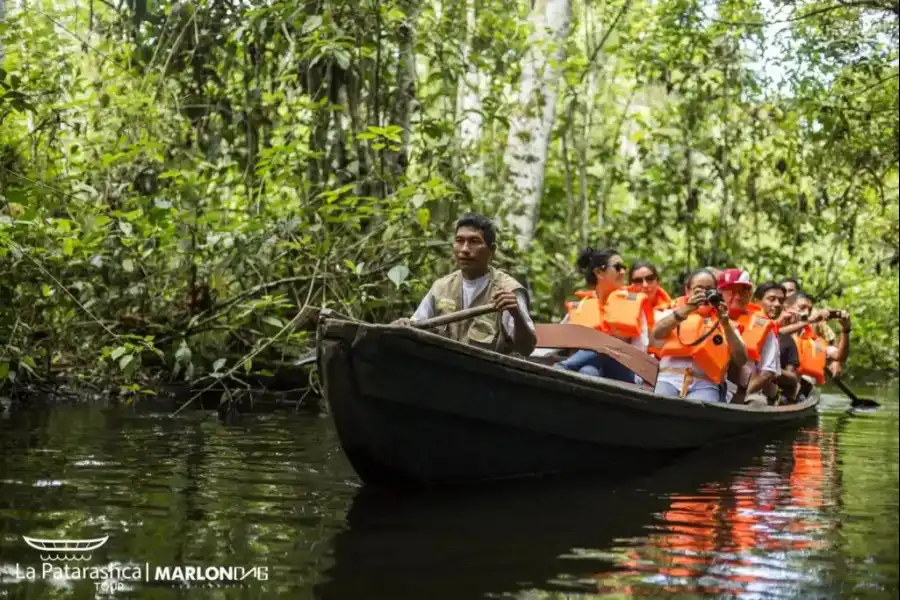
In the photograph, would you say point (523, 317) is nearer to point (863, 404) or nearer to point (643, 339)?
point (643, 339)

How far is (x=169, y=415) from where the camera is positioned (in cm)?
801

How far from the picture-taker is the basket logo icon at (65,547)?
3662mm

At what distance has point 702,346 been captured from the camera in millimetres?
7289

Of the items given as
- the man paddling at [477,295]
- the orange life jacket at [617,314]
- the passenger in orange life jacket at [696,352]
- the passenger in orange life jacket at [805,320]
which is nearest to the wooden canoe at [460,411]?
the man paddling at [477,295]

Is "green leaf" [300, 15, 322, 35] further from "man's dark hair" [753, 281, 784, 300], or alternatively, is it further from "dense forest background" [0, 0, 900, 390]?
"man's dark hair" [753, 281, 784, 300]

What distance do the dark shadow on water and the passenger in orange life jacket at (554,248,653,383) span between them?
153cm

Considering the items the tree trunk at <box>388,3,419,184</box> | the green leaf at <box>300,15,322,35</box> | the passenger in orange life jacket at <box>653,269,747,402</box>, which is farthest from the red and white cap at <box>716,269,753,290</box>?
the green leaf at <box>300,15,322,35</box>

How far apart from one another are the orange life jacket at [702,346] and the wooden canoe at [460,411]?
3.38ft

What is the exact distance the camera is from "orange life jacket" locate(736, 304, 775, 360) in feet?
25.1

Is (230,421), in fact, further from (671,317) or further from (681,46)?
(681,46)

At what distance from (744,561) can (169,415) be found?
199 inches

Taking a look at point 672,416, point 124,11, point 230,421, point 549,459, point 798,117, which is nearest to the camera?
point 549,459

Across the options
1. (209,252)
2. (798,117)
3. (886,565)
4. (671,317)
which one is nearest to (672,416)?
(671,317)

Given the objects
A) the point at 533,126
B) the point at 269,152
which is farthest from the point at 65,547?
the point at 533,126
